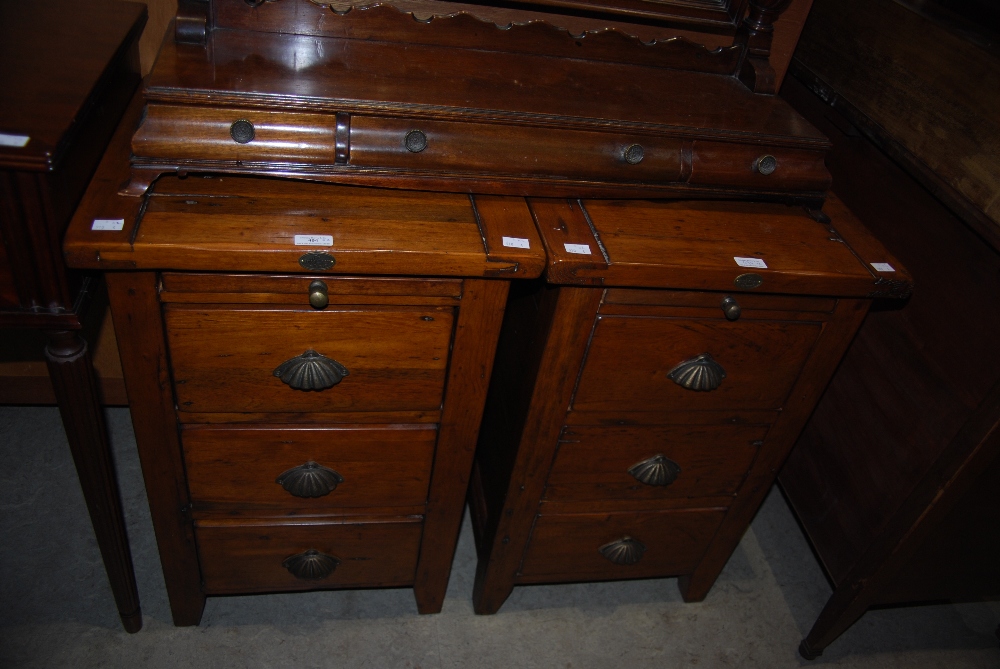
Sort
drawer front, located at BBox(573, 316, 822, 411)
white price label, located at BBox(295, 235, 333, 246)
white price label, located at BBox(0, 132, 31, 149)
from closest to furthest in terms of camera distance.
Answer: white price label, located at BBox(0, 132, 31, 149) → white price label, located at BBox(295, 235, 333, 246) → drawer front, located at BBox(573, 316, 822, 411)

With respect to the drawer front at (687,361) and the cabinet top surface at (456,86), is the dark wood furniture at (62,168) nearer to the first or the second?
the cabinet top surface at (456,86)

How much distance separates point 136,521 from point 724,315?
1508mm

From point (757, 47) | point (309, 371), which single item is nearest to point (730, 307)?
point (757, 47)

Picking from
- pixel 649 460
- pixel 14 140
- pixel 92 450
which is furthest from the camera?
pixel 649 460

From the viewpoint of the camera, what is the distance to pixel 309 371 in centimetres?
127

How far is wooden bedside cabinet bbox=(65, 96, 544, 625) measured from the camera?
1149 mm

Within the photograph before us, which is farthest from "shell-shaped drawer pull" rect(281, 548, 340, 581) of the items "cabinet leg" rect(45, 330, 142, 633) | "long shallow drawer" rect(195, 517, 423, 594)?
"cabinet leg" rect(45, 330, 142, 633)

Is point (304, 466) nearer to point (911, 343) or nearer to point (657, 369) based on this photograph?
point (657, 369)

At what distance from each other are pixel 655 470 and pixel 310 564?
0.73m

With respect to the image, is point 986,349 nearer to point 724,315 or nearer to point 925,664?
point 724,315

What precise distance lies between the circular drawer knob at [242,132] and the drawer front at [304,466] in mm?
495

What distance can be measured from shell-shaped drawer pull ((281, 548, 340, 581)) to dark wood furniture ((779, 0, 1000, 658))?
1.13 metres

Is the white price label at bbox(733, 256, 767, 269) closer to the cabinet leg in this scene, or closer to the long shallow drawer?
the long shallow drawer

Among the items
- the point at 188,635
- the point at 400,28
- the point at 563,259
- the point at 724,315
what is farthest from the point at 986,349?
the point at 188,635
